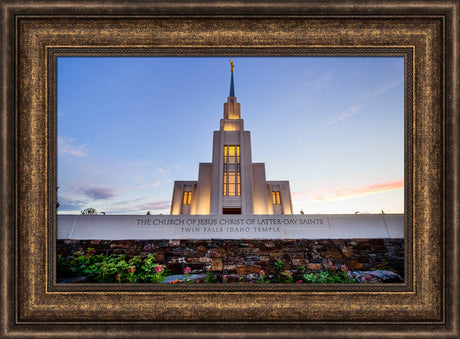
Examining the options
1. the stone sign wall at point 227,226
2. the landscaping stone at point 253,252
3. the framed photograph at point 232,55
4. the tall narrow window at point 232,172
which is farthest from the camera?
the tall narrow window at point 232,172

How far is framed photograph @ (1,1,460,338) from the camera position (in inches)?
106

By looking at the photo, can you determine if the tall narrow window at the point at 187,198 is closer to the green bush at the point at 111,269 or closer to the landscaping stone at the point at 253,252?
the landscaping stone at the point at 253,252

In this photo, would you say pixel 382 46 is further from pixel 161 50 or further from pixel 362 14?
pixel 161 50

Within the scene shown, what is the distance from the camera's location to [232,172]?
1686 cm

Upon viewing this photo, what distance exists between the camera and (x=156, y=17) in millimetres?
2836

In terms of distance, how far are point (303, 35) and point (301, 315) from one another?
3.31 metres

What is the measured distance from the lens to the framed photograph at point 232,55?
2682 mm

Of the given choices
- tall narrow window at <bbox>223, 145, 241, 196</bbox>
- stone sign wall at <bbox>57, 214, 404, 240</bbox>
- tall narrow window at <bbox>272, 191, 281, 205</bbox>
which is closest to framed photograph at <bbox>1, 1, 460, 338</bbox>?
stone sign wall at <bbox>57, 214, 404, 240</bbox>

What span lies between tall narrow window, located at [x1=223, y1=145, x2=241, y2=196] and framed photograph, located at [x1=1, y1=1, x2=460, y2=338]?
13.6 meters

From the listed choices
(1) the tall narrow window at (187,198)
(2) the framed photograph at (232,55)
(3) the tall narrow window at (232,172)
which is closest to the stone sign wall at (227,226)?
(2) the framed photograph at (232,55)

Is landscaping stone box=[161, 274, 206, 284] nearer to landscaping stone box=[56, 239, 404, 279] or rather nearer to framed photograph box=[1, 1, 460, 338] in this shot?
landscaping stone box=[56, 239, 404, 279]

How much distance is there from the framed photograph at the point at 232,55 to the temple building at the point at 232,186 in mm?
12966

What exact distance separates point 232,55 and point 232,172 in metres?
14.0

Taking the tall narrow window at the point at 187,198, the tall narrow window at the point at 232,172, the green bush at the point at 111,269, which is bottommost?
the tall narrow window at the point at 187,198
